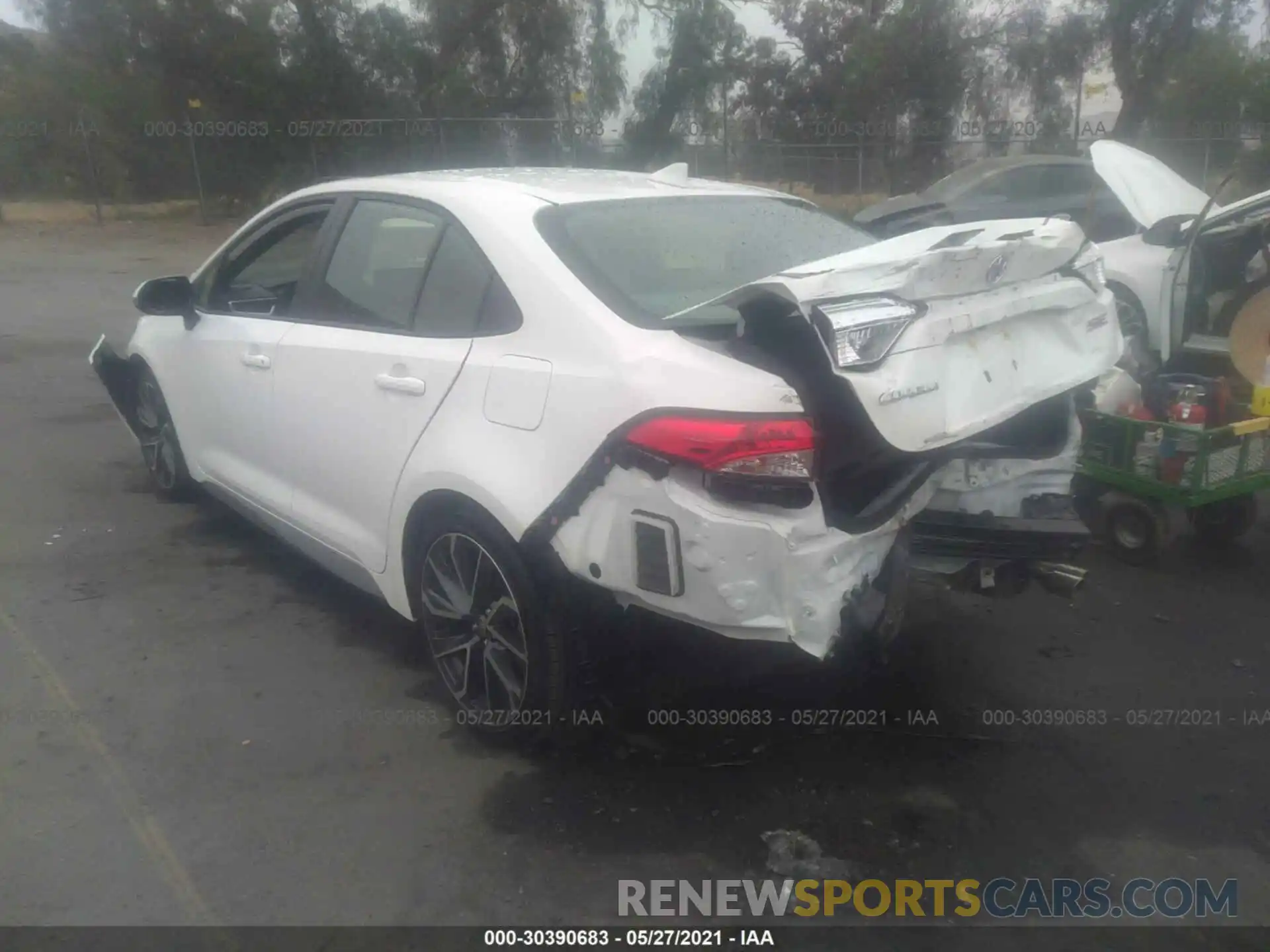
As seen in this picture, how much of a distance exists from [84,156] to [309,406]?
25.9 metres

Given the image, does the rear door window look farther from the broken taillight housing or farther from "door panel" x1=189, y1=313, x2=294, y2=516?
the broken taillight housing

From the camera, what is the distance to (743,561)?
2.78 m

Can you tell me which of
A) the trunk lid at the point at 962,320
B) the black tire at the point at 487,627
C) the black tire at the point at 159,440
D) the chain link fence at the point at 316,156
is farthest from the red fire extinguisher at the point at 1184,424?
the chain link fence at the point at 316,156

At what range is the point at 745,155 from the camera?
22.2 meters

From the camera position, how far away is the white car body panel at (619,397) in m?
2.81

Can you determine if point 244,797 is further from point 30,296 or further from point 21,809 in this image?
point 30,296

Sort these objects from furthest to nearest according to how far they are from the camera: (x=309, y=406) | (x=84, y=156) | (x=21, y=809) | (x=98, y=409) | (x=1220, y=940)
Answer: (x=84, y=156) → (x=98, y=409) → (x=309, y=406) → (x=21, y=809) → (x=1220, y=940)

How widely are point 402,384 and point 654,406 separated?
1083mm

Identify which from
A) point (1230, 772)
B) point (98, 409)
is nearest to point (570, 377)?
point (1230, 772)

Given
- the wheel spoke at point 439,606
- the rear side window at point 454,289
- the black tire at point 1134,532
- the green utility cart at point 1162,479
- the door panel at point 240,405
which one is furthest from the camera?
the black tire at point 1134,532

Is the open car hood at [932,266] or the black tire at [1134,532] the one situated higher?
the open car hood at [932,266]

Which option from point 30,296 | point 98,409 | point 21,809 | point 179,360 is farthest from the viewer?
point 30,296

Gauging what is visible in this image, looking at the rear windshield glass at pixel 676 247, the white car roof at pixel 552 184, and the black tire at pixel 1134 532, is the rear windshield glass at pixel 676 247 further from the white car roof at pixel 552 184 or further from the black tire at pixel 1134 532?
the black tire at pixel 1134 532

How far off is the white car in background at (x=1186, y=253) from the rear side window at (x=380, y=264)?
383 cm
